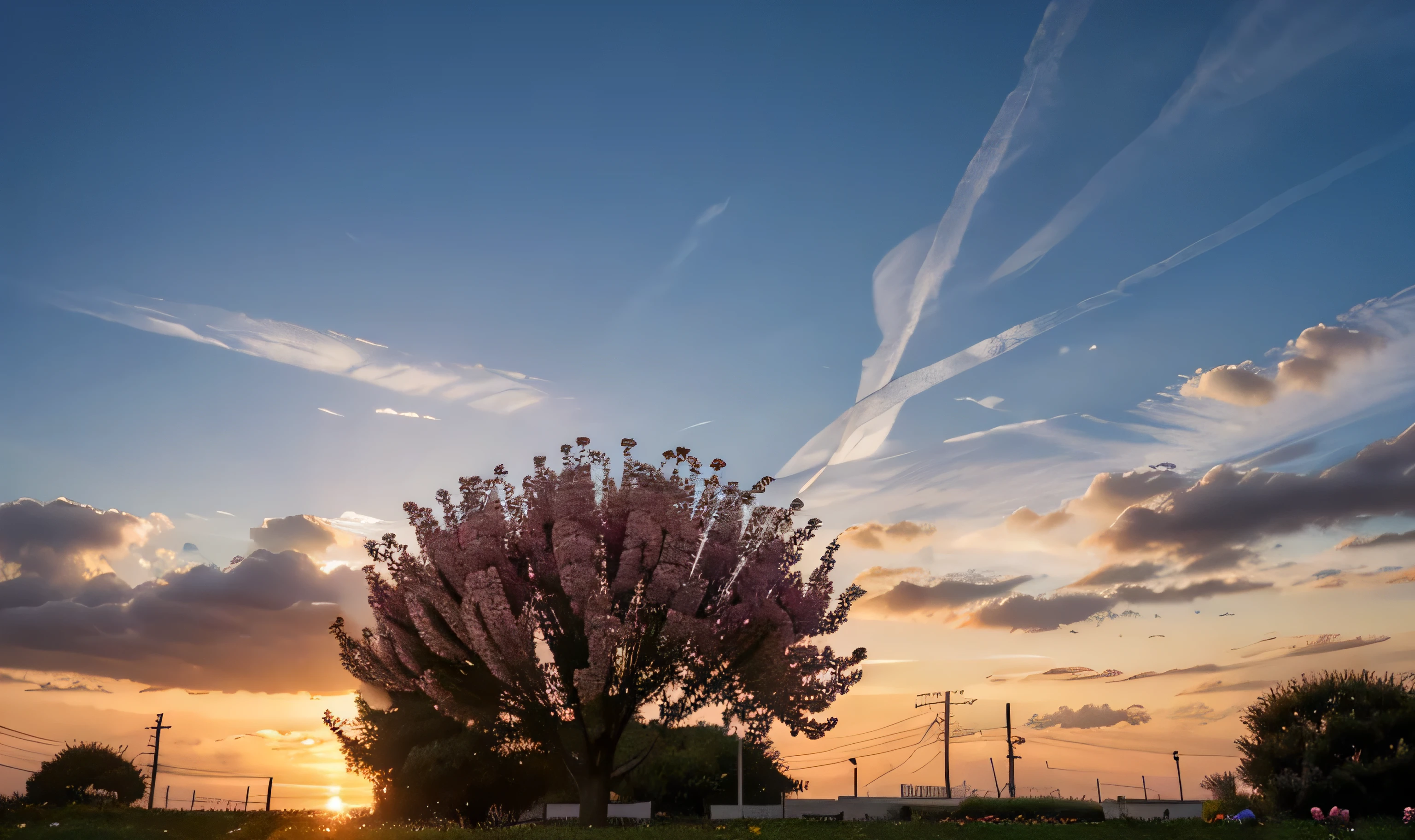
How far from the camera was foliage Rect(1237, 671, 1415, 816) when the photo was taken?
2492 centimetres

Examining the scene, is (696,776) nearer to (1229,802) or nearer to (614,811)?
(614,811)

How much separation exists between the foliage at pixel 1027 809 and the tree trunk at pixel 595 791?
13.3 metres

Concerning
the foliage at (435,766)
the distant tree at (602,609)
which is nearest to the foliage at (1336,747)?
the distant tree at (602,609)

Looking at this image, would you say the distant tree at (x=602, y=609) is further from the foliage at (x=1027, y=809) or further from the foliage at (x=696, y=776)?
the foliage at (x=696, y=776)

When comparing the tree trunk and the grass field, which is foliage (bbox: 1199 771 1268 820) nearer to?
the grass field

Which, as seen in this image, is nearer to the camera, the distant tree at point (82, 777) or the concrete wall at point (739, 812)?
the concrete wall at point (739, 812)

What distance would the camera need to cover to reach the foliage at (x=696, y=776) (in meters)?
57.7

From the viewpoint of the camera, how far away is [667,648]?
2659cm

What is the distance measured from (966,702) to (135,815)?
58.2 m

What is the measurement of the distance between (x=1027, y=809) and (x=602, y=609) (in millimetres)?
21084

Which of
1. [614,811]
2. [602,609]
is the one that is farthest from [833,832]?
[614,811]

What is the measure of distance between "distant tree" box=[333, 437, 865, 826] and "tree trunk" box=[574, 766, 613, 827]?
0.15 ft

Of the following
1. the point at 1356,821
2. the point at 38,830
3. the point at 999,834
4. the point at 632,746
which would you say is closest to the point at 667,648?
the point at 999,834

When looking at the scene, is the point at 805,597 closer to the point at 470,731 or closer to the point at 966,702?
the point at 470,731
